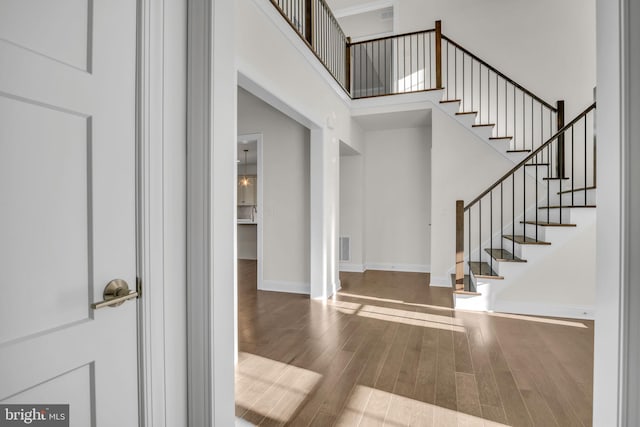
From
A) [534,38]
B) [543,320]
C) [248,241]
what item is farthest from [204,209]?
[248,241]

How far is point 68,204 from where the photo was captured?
34.6 inches

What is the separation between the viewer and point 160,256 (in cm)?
113

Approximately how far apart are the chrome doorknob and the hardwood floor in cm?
118

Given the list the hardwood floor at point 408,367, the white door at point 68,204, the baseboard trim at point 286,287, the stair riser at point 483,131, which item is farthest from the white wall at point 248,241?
A: the white door at point 68,204

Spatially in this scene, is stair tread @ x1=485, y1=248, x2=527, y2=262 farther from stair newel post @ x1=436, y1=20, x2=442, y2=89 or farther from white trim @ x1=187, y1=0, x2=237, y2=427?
white trim @ x1=187, y1=0, x2=237, y2=427

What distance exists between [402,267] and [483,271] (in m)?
2.13

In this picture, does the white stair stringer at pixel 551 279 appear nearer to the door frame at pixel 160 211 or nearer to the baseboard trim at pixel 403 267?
the baseboard trim at pixel 403 267

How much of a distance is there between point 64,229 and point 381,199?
5811 mm

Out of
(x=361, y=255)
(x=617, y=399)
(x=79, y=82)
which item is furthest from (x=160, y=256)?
(x=361, y=255)

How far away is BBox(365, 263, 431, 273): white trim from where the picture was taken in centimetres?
612

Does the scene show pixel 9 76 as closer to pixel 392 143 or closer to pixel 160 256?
pixel 160 256

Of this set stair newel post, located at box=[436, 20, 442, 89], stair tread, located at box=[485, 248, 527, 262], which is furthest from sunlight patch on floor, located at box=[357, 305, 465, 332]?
stair newel post, located at box=[436, 20, 442, 89]

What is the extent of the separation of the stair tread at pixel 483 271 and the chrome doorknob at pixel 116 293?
3.78 meters

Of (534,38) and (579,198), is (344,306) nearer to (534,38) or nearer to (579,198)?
(579,198)
